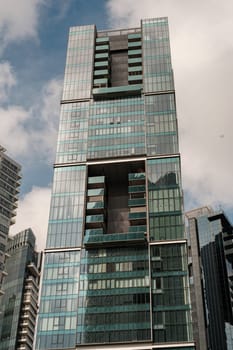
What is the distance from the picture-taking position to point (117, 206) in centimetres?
10394

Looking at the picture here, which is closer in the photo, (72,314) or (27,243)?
(72,314)

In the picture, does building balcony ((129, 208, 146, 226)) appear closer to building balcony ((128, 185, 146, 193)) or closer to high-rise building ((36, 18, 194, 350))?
high-rise building ((36, 18, 194, 350))

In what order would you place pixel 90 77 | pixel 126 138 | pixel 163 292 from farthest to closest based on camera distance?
pixel 90 77 → pixel 126 138 → pixel 163 292

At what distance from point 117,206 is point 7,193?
4866 cm

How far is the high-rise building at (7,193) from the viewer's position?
5138 inches

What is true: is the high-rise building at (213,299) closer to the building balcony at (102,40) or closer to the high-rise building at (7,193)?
the high-rise building at (7,193)

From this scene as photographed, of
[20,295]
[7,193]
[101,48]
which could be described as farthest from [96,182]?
[20,295]

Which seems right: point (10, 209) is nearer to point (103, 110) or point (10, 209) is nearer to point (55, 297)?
point (103, 110)

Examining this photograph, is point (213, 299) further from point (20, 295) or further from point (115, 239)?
point (115, 239)

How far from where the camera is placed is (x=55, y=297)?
86562mm

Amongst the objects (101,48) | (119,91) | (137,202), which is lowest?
(137,202)

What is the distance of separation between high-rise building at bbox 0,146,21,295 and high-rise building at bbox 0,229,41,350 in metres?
8.33

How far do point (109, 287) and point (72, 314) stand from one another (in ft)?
26.7

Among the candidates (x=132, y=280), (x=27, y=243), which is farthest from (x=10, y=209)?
(x=132, y=280)
